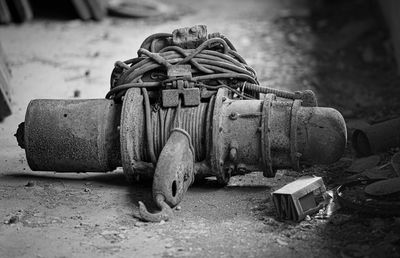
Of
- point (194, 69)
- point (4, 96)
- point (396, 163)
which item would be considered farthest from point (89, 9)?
point (396, 163)

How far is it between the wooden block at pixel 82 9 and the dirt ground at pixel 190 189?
2.70ft

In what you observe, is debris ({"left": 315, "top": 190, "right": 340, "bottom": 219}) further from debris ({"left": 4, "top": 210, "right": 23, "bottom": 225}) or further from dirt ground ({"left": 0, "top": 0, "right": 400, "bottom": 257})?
debris ({"left": 4, "top": 210, "right": 23, "bottom": 225})

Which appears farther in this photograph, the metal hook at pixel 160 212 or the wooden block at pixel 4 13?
the wooden block at pixel 4 13

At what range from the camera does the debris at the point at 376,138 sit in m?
5.39

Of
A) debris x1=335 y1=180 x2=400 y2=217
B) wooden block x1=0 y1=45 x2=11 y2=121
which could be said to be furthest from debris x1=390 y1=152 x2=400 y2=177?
wooden block x1=0 y1=45 x2=11 y2=121

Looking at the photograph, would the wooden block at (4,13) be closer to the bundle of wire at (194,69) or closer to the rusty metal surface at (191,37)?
the bundle of wire at (194,69)

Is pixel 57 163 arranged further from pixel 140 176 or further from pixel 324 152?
pixel 324 152

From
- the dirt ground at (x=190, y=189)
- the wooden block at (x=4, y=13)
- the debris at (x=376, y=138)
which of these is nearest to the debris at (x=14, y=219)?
the dirt ground at (x=190, y=189)

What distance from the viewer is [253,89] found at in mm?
5137

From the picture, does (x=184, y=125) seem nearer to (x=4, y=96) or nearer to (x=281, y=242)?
(x=281, y=242)

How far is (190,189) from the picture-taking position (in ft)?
16.1

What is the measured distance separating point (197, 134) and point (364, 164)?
48.1 inches

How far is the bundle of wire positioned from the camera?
4996 millimetres

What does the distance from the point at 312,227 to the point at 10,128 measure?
3084mm
